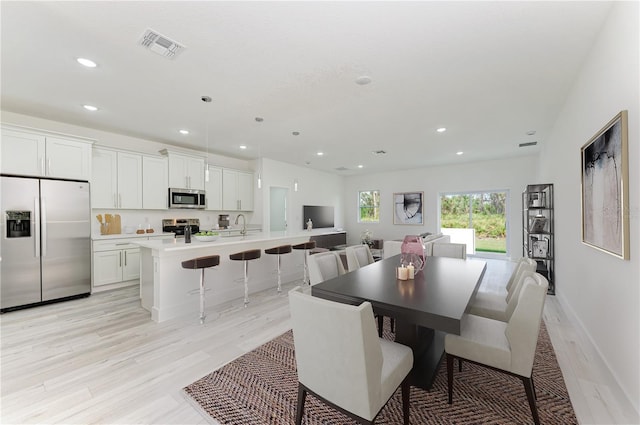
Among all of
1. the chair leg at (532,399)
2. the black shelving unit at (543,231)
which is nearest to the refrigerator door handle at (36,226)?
the chair leg at (532,399)

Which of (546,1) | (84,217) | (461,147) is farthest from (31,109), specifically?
(461,147)

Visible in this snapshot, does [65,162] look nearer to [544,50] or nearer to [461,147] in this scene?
[544,50]

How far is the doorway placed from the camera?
7.41 m

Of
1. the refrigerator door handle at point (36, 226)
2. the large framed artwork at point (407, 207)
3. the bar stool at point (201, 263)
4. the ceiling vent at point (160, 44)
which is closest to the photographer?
the ceiling vent at point (160, 44)

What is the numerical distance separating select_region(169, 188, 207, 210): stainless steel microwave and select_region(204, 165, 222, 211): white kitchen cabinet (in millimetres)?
153

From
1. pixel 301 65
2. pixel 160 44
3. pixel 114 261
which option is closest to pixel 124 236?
pixel 114 261

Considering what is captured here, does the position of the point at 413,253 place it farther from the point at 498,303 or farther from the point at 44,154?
the point at 44,154

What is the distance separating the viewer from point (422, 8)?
6.16 feet

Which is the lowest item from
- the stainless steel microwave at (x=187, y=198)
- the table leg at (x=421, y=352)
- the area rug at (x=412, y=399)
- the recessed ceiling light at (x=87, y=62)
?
the area rug at (x=412, y=399)

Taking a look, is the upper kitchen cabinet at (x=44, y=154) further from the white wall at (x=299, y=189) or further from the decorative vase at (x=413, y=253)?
the decorative vase at (x=413, y=253)

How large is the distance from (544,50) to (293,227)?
20.4 feet

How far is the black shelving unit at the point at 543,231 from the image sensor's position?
437 cm

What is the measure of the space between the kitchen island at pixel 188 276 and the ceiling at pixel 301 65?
1895 mm

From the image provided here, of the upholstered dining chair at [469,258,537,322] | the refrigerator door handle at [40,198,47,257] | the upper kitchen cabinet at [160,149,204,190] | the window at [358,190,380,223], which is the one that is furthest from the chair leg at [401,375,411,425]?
the window at [358,190,380,223]
